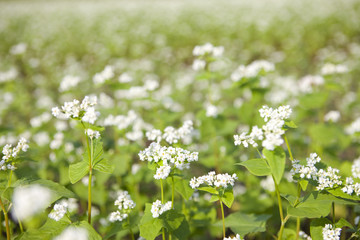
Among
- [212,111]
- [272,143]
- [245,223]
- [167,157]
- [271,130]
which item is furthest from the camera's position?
[212,111]

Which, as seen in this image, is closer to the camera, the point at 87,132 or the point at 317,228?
the point at 317,228

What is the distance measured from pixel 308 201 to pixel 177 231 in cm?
101

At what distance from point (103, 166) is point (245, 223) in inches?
52.0

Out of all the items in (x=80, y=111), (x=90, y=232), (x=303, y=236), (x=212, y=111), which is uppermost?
(x=212, y=111)

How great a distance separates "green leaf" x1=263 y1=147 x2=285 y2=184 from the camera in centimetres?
168

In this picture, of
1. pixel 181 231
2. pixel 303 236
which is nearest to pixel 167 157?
pixel 181 231

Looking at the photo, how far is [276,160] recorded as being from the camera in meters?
1.72

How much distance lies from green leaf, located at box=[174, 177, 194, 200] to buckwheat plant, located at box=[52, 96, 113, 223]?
53 centimetres

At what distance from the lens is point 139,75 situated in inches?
281

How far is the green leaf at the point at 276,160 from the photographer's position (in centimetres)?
168

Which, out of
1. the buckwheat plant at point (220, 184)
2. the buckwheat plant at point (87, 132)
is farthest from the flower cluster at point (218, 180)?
the buckwheat plant at point (87, 132)

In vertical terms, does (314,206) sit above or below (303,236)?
above

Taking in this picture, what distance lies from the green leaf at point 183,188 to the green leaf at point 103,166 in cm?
52

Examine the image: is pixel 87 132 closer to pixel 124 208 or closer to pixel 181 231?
pixel 124 208
